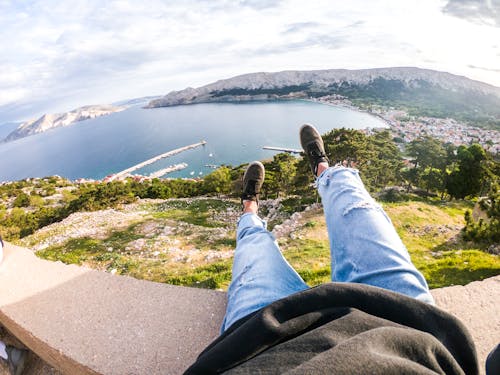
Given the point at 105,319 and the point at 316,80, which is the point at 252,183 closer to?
the point at 105,319

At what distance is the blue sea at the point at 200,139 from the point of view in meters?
68.1

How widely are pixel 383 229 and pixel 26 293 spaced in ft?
9.89

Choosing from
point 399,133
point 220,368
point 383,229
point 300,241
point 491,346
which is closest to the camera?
point 220,368

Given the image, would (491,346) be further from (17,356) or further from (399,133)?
(399,133)

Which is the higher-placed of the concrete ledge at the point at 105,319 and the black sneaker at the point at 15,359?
the concrete ledge at the point at 105,319

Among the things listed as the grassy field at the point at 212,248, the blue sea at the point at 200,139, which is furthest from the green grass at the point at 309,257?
the blue sea at the point at 200,139

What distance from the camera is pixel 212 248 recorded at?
862 cm

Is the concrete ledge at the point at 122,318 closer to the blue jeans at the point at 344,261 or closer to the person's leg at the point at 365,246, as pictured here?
the blue jeans at the point at 344,261

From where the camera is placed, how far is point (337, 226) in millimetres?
1699

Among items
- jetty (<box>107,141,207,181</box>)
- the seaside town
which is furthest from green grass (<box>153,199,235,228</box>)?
jetty (<box>107,141,207,181</box>)

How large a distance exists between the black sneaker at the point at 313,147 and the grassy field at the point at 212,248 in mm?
1567

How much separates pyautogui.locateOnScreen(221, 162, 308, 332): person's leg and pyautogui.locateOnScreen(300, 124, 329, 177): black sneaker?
169cm

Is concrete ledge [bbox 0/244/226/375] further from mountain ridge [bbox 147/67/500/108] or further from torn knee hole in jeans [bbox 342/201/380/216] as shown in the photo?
mountain ridge [bbox 147/67/500/108]

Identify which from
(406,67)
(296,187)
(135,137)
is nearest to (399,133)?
(296,187)
